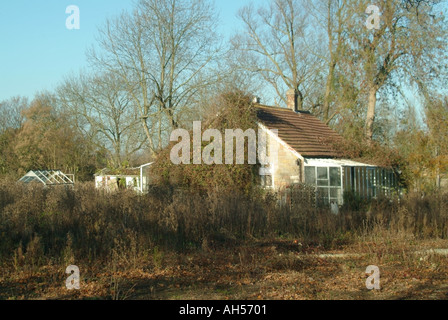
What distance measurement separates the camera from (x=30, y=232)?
347 inches

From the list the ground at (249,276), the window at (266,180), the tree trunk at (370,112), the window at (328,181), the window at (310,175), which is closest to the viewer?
the ground at (249,276)

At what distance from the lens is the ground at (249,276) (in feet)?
20.3

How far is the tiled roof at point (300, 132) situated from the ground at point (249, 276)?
35.4 feet

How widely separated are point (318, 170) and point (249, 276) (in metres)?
12.6

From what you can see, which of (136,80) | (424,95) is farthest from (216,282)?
(136,80)

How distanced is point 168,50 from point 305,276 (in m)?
21.7

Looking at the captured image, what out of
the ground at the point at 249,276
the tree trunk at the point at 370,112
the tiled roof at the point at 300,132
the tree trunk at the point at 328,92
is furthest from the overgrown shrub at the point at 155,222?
the tree trunk at the point at 328,92

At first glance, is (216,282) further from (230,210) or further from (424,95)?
(424,95)

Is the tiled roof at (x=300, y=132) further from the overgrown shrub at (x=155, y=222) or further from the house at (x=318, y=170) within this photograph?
the overgrown shrub at (x=155, y=222)

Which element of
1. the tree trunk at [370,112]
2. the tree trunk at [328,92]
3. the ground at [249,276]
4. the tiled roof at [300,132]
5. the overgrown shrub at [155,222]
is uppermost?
the tree trunk at [328,92]

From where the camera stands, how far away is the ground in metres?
6.18

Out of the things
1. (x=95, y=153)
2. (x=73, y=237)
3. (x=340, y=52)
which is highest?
(x=340, y=52)
